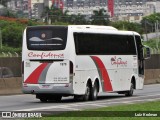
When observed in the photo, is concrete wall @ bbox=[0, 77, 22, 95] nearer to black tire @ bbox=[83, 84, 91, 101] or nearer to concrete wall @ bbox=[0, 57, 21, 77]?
concrete wall @ bbox=[0, 57, 21, 77]

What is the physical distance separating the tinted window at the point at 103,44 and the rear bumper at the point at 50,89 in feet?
5.15

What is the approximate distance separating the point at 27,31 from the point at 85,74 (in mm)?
2970

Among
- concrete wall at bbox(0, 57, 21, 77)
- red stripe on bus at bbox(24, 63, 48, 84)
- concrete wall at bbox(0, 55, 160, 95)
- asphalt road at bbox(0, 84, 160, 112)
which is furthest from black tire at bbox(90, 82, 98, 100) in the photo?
concrete wall at bbox(0, 57, 21, 77)

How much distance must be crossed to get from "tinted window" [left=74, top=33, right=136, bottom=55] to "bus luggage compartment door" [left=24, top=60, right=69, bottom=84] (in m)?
1.03

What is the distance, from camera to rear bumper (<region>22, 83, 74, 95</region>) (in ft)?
89.9

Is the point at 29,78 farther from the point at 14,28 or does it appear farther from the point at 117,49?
the point at 14,28

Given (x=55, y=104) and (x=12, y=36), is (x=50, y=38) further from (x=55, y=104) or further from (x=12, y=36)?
(x=12, y=36)

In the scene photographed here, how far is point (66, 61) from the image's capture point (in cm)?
2745

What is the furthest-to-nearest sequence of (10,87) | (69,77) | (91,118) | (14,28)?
(14,28)
(10,87)
(69,77)
(91,118)

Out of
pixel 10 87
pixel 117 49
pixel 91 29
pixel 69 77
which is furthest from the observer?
pixel 10 87

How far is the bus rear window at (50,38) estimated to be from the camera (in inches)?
1091

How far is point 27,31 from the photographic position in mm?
28297

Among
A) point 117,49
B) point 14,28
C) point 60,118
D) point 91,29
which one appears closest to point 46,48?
point 91,29

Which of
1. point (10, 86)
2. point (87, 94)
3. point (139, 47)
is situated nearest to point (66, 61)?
point (87, 94)
